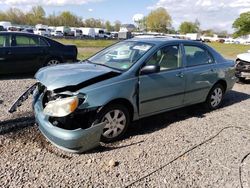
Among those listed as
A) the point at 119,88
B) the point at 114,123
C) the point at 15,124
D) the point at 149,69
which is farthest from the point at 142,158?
the point at 15,124

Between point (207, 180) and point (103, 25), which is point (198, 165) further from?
point (103, 25)

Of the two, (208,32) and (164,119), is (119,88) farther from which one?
(208,32)

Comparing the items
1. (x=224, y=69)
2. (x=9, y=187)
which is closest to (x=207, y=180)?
(x=9, y=187)

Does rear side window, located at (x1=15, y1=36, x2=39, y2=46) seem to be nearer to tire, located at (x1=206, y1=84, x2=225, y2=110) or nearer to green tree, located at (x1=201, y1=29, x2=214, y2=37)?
tire, located at (x1=206, y1=84, x2=225, y2=110)

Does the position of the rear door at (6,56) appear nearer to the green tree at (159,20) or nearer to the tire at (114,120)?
the tire at (114,120)

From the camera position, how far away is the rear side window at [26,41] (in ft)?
30.6

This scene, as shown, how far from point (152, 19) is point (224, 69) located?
360ft

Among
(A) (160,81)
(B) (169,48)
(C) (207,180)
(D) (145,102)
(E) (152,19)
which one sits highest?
(E) (152,19)

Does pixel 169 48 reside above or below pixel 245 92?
above

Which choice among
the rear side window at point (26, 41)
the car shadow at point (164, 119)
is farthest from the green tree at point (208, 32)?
the car shadow at point (164, 119)

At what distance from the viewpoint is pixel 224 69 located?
6.63 metres

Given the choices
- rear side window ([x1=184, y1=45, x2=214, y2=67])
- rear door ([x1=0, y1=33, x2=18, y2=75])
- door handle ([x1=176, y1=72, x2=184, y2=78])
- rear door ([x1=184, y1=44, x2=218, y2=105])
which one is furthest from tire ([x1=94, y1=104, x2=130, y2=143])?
rear door ([x1=0, y1=33, x2=18, y2=75])

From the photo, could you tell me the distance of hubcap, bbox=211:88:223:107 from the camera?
660cm

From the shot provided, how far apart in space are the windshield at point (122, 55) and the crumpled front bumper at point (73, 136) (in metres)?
1.32
